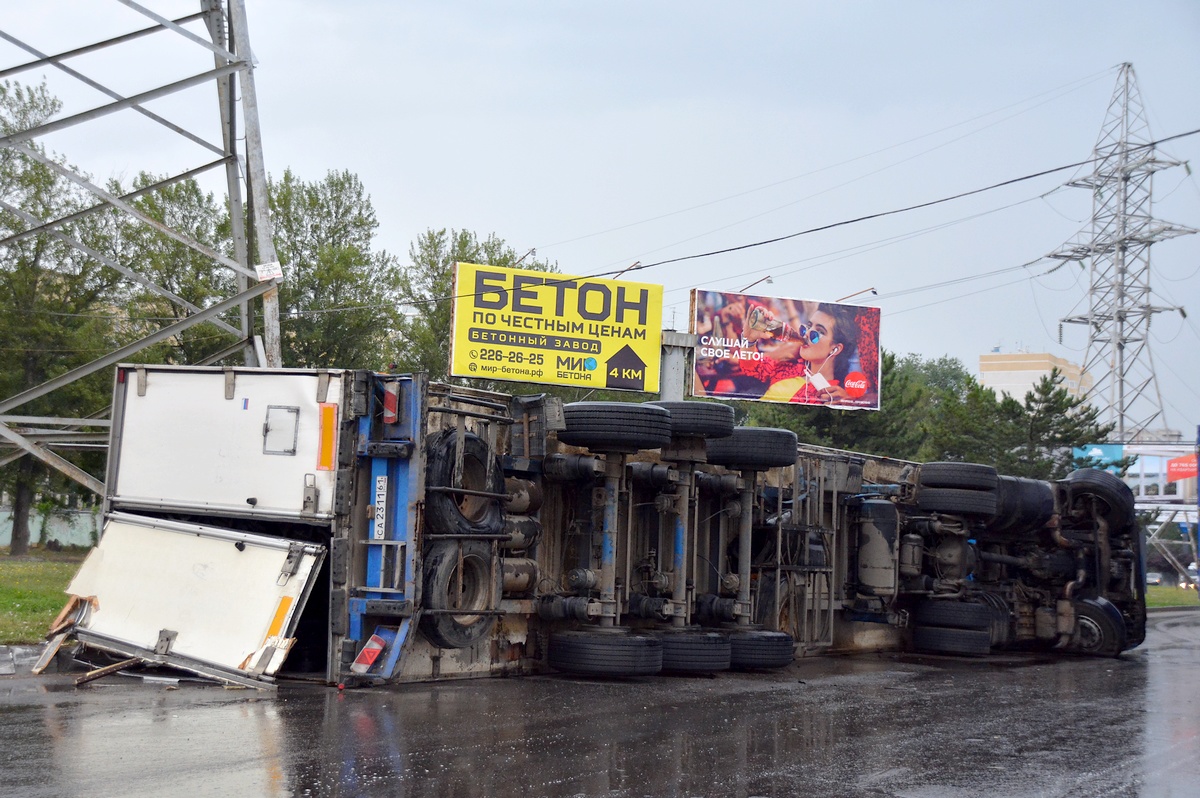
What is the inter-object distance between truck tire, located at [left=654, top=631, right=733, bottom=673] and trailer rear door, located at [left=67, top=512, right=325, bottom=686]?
159 inches

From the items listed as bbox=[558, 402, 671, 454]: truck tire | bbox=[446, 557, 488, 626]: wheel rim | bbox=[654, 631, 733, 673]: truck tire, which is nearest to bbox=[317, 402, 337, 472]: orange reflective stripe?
bbox=[446, 557, 488, 626]: wheel rim

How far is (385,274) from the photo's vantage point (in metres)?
44.7

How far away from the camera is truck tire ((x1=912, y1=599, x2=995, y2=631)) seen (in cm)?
1697

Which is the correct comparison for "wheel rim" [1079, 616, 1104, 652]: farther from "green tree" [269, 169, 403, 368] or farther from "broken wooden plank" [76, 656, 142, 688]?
"green tree" [269, 169, 403, 368]

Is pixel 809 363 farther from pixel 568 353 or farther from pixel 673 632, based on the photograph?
pixel 673 632

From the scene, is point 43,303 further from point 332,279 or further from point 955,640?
point 955,640

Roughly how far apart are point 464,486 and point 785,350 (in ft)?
77.1

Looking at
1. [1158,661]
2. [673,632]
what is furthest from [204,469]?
[1158,661]

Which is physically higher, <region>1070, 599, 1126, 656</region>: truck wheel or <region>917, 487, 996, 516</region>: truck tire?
<region>917, 487, 996, 516</region>: truck tire

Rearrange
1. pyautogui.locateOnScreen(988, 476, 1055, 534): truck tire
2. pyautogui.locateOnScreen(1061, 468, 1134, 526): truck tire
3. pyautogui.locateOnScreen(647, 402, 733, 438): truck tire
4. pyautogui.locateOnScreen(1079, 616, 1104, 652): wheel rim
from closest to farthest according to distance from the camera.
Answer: pyautogui.locateOnScreen(647, 402, 733, 438): truck tire < pyautogui.locateOnScreen(988, 476, 1055, 534): truck tire < pyautogui.locateOnScreen(1079, 616, 1104, 652): wheel rim < pyautogui.locateOnScreen(1061, 468, 1134, 526): truck tire

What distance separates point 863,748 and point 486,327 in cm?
2166

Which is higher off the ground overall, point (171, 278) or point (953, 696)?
point (171, 278)

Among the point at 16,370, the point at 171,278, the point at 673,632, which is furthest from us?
the point at 171,278

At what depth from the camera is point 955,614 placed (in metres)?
17.0
